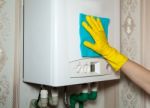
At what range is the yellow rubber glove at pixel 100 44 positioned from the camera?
3.08 feet

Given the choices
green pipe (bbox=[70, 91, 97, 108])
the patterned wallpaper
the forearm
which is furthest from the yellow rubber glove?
the patterned wallpaper

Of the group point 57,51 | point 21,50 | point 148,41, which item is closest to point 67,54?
point 57,51

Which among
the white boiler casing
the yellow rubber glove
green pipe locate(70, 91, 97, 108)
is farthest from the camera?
green pipe locate(70, 91, 97, 108)

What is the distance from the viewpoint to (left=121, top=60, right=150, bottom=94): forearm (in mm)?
1034

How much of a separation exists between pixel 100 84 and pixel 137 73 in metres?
0.39

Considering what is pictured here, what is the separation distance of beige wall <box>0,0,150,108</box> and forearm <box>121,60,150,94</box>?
16 centimetres

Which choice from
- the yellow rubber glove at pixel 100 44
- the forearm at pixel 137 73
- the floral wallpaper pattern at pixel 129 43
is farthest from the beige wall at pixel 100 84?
the yellow rubber glove at pixel 100 44

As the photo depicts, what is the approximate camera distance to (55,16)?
83 cm

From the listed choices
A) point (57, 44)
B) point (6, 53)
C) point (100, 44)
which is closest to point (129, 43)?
point (100, 44)

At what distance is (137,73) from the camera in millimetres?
1049

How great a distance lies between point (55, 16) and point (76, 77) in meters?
0.28

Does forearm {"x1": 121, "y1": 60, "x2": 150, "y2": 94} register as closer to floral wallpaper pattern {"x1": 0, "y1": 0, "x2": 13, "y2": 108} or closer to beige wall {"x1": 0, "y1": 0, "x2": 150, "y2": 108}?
beige wall {"x1": 0, "y1": 0, "x2": 150, "y2": 108}

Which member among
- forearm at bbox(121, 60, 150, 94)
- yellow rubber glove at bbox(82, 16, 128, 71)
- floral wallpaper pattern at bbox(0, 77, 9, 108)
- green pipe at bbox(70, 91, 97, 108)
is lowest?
green pipe at bbox(70, 91, 97, 108)

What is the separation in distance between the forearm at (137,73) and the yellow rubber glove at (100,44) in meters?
0.04
